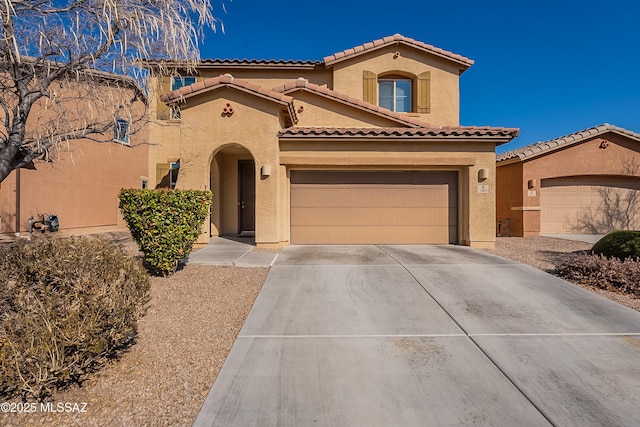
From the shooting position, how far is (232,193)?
1223 centimetres

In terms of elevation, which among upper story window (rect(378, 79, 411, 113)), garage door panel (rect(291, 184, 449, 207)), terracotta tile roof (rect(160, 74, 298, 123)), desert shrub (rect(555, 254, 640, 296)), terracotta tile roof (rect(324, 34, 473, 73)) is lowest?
desert shrub (rect(555, 254, 640, 296))

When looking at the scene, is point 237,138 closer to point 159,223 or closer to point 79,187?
point 159,223

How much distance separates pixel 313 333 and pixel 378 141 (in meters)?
7.15

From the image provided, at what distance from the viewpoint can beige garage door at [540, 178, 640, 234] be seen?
546 inches

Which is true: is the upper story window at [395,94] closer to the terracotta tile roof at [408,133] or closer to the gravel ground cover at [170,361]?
the terracotta tile roof at [408,133]

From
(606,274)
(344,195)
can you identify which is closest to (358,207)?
(344,195)

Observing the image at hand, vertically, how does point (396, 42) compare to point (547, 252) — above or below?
above

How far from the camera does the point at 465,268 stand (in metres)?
7.25

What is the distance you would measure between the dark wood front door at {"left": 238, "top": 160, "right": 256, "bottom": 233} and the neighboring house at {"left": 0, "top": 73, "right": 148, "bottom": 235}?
3387mm

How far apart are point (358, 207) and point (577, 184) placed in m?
10.1

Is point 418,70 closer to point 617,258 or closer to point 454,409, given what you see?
point 617,258

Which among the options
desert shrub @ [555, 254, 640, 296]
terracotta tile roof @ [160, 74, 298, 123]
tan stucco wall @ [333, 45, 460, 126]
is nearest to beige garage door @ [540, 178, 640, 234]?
tan stucco wall @ [333, 45, 460, 126]

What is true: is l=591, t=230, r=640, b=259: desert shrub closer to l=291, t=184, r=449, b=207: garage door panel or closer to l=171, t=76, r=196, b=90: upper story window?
l=291, t=184, r=449, b=207: garage door panel

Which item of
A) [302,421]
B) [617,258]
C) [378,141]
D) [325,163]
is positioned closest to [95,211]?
[325,163]
